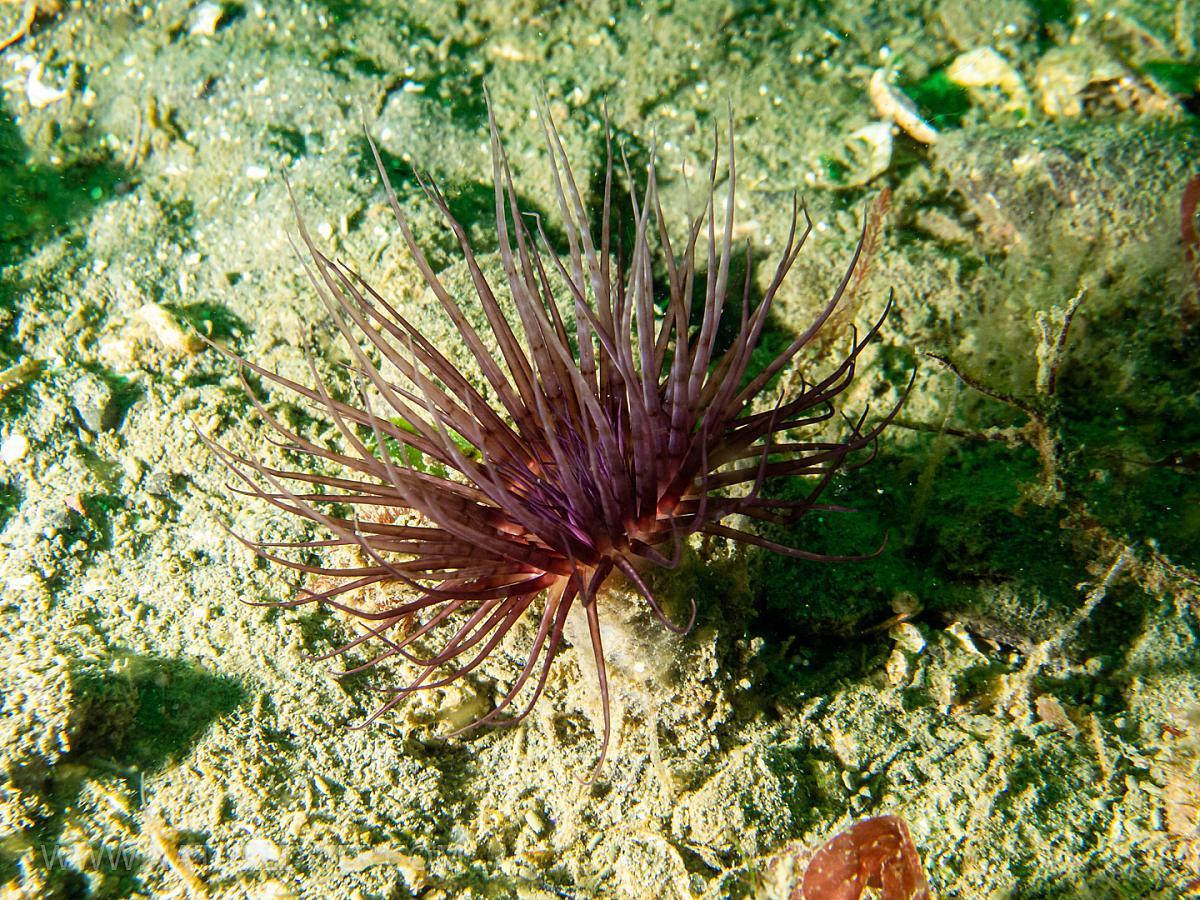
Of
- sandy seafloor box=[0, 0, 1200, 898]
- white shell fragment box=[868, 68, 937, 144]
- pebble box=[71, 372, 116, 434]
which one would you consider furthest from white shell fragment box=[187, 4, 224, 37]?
white shell fragment box=[868, 68, 937, 144]

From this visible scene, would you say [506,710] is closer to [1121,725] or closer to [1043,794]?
[1043,794]

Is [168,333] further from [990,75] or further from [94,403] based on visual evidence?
[990,75]

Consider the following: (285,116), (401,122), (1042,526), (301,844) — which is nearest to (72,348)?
(285,116)

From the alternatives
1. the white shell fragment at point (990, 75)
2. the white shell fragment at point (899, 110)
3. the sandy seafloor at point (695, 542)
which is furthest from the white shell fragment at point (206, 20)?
the white shell fragment at point (990, 75)

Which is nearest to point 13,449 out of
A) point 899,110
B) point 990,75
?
point 899,110

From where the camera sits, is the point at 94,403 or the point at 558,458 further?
the point at 94,403
